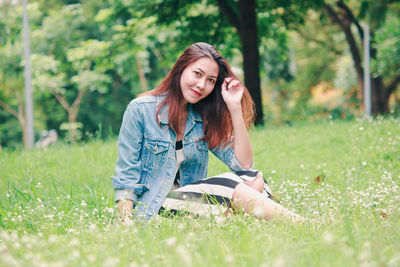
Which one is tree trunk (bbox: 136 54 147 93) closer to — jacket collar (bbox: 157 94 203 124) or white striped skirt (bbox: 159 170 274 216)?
jacket collar (bbox: 157 94 203 124)

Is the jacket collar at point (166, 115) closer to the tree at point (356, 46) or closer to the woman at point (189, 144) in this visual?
the woman at point (189, 144)

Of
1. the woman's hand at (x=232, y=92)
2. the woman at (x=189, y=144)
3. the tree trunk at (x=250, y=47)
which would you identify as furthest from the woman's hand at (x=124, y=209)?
the tree trunk at (x=250, y=47)

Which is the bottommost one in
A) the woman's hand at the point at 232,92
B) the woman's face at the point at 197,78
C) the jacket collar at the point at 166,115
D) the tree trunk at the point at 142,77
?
the tree trunk at the point at 142,77

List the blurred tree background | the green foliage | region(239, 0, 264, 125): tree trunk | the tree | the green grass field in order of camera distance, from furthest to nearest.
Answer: the tree, the green foliage, the blurred tree background, region(239, 0, 264, 125): tree trunk, the green grass field

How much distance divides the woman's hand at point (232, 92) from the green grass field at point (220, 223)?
983 mm

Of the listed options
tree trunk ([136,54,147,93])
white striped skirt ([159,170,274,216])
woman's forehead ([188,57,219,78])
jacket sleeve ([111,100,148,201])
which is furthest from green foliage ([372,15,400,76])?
tree trunk ([136,54,147,93])

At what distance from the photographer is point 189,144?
3508 mm

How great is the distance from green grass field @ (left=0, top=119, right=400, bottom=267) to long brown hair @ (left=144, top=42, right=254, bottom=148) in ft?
2.74

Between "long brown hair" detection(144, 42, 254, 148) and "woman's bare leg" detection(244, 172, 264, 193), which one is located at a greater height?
"long brown hair" detection(144, 42, 254, 148)

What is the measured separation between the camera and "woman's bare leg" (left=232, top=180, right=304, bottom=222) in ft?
9.46

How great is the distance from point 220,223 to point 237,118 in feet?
3.79

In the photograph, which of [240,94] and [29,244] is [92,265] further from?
[240,94]

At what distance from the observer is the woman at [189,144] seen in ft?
10.3

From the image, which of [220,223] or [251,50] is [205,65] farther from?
[251,50]
